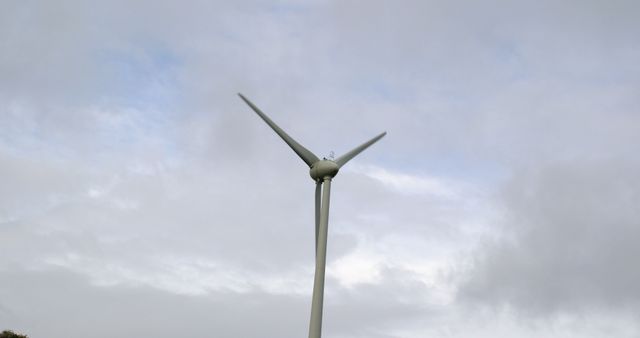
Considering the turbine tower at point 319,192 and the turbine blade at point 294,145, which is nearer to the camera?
the turbine tower at point 319,192

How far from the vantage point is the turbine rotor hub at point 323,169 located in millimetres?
71312

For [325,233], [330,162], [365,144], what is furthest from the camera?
[365,144]

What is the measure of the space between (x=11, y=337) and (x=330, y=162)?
48330 mm

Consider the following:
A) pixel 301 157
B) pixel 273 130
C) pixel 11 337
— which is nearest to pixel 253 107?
pixel 273 130

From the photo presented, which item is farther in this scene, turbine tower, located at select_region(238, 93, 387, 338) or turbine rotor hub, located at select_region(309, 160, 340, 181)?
turbine rotor hub, located at select_region(309, 160, 340, 181)

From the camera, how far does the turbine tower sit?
60.1 meters

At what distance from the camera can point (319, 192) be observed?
240 ft

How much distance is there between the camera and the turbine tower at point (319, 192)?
6012 cm

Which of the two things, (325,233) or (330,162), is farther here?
(330,162)

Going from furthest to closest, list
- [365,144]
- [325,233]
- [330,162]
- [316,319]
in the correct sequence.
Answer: [365,144]
[330,162]
[325,233]
[316,319]

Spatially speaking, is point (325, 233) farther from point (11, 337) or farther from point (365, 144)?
point (11, 337)

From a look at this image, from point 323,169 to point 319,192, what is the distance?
3113mm

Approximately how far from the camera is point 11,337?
279 ft

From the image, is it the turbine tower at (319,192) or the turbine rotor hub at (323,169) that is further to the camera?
the turbine rotor hub at (323,169)
